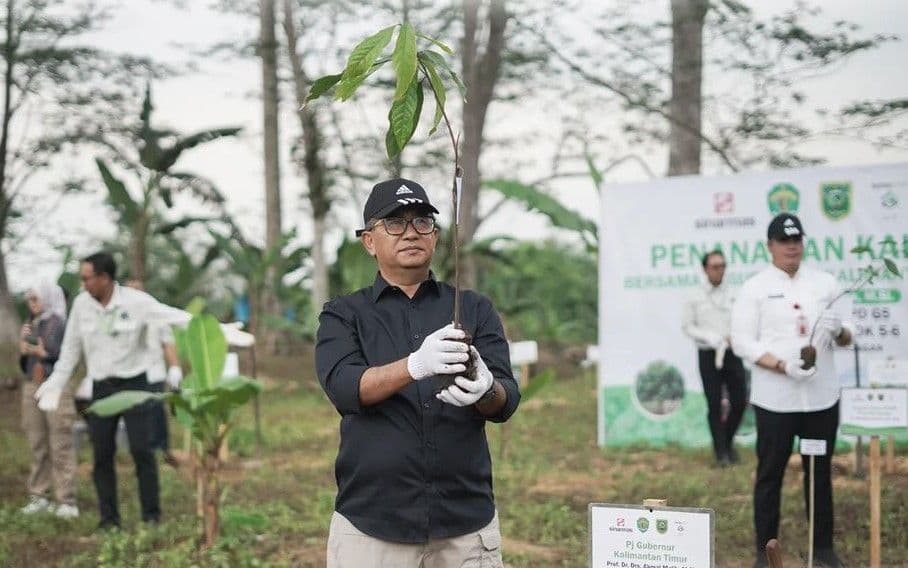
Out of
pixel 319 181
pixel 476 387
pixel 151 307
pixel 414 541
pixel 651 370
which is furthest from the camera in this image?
pixel 319 181

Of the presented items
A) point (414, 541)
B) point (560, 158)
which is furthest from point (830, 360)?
point (560, 158)

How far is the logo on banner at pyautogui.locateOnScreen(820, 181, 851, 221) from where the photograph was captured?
9734 millimetres

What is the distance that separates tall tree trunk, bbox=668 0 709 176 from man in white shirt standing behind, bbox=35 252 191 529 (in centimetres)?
626

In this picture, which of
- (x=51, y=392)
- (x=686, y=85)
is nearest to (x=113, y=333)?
(x=51, y=392)

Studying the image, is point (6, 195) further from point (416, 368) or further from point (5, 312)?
point (416, 368)

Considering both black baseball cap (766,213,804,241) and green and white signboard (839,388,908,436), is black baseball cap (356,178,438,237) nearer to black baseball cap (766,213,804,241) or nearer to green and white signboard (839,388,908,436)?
black baseball cap (766,213,804,241)

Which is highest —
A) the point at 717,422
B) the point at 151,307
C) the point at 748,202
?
the point at 748,202

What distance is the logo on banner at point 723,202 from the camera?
1025 cm

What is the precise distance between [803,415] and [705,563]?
290cm

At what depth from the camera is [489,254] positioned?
13.9 metres

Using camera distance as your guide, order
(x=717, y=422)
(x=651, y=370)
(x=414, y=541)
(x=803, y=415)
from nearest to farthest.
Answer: (x=414, y=541), (x=803, y=415), (x=717, y=422), (x=651, y=370)

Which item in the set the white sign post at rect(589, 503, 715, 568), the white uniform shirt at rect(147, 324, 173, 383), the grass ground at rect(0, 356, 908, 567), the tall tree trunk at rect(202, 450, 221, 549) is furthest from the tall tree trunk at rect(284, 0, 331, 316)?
the white sign post at rect(589, 503, 715, 568)

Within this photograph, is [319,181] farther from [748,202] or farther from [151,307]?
[151,307]

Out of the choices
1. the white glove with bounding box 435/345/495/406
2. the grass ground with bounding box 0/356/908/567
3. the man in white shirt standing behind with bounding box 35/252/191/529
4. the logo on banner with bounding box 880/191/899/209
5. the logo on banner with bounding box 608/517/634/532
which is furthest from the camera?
the logo on banner with bounding box 880/191/899/209
